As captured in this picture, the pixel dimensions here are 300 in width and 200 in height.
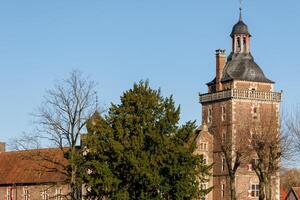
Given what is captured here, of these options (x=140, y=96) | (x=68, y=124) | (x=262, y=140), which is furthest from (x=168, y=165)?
(x=262, y=140)

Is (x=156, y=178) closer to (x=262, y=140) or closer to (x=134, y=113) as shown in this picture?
(x=134, y=113)

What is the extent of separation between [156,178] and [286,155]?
80.6ft

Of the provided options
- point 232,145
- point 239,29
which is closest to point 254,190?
point 232,145

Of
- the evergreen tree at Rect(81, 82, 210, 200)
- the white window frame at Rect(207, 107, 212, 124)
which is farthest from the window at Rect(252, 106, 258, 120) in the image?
the evergreen tree at Rect(81, 82, 210, 200)

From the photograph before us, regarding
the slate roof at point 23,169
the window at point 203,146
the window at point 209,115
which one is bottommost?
the slate roof at point 23,169

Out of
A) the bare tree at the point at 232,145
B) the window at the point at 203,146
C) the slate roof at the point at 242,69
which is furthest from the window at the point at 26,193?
the slate roof at the point at 242,69

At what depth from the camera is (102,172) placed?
43.8 meters

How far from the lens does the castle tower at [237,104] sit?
76188mm

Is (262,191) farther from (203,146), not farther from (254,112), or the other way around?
(254,112)

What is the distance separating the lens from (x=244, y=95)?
3024 inches

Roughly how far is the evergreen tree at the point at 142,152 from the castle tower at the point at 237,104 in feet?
97.4

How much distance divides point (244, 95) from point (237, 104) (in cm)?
114

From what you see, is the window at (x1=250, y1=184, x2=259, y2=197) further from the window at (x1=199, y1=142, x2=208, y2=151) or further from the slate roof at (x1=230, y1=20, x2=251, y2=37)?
the slate roof at (x1=230, y1=20, x2=251, y2=37)

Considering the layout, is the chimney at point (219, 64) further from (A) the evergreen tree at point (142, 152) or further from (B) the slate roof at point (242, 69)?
(A) the evergreen tree at point (142, 152)
